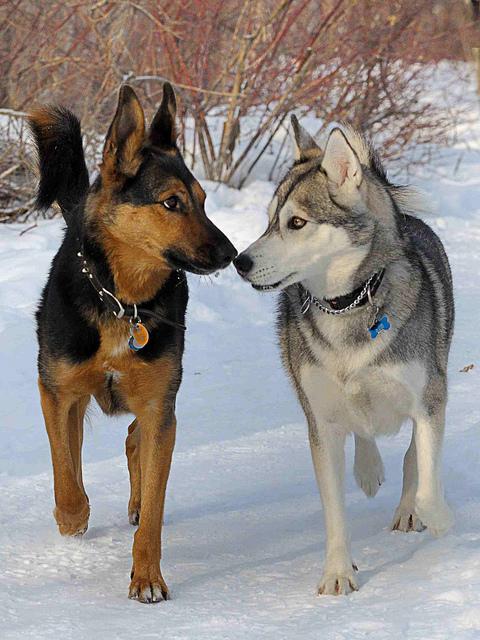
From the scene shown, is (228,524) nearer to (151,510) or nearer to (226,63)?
(151,510)

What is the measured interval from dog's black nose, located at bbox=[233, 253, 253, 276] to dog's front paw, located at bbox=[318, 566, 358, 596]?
1142mm

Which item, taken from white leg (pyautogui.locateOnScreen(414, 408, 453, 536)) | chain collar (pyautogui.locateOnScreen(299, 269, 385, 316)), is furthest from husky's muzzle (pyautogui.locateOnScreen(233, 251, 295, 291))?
white leg (pyautogui.locateOnScreen(414, 408, 453, 536))

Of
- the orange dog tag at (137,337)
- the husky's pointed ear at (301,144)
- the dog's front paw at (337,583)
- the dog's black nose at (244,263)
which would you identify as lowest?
the dog's front paw at (337,583)

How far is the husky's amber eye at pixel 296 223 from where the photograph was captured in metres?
3.97

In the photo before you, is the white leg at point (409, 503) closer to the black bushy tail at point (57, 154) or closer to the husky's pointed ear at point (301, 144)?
the husky's pointed ear at point (301, 144)

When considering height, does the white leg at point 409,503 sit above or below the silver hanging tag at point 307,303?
below

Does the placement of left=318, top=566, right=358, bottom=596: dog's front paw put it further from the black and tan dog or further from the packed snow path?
the black and tan dog

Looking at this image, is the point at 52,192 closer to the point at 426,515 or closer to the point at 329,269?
the point at 329,269

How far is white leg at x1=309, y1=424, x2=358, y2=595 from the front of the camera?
12.7 ft

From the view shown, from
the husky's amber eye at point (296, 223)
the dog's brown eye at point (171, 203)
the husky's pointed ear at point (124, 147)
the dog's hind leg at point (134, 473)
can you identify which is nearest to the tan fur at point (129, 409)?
the dog's hind leg at point (134, 473)

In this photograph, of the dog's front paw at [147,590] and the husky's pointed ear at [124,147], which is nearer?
the dog's front paw at [147,590]

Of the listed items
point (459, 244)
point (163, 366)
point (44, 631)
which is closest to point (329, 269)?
point (163, 366)

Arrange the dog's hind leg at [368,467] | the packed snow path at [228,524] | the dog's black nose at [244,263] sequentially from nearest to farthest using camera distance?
the packed snow path at [228,524], the dog's black nose at [244,263], the dog's hind leg at [368,467]

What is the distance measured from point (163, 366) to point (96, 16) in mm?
7340
